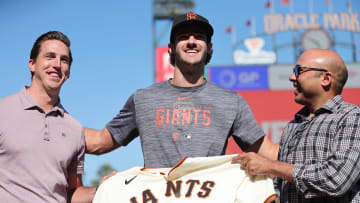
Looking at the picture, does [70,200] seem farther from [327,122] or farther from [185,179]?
[327,122]

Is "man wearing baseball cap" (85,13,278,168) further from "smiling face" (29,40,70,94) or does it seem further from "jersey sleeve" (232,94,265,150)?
"smiling face" (29,40,70,94)

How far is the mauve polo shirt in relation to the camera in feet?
10.1

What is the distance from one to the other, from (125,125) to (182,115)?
1.65ft

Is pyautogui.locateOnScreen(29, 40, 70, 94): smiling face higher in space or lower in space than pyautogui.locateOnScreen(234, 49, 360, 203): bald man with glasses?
higher

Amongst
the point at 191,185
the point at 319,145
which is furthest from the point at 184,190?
the point at 319,145

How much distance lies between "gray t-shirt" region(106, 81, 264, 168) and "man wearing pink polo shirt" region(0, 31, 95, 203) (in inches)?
16.8

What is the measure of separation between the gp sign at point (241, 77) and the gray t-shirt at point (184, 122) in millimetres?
26331

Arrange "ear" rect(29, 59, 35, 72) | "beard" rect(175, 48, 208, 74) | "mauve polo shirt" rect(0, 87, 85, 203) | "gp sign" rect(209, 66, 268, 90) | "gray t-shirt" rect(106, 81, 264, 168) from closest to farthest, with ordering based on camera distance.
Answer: "mauve polo shirt" rect(0, 87, 85, 203) < "gray t-shirt" rect(106, 81, 264, 168) < "beard" rect(175, 48, 208, 74) < "ear" rect(29, 59, 35, 72) < "gp sign" rect(209, 66, 268, 90)

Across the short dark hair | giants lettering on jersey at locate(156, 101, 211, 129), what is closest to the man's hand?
giants lettering on jersey at locate(156, 101, 211, 129)

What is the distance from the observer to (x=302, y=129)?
3.26 metres

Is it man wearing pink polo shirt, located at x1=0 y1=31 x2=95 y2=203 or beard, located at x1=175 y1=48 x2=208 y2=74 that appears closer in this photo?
man wearing pink polo shirt, located at x1=0 y1=31 x2=95 y2=203

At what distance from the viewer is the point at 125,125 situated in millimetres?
3564

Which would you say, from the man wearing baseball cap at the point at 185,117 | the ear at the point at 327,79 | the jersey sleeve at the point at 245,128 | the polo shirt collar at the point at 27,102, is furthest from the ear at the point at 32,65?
the ear at the point at 327,79

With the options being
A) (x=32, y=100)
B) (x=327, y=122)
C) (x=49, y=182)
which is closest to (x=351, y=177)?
(x=327, y=122)
